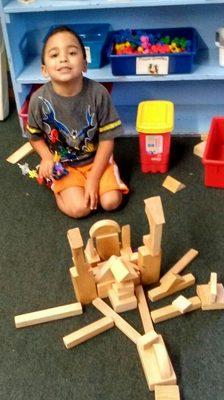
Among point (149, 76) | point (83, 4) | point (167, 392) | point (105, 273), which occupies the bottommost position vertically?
point (167, 392)

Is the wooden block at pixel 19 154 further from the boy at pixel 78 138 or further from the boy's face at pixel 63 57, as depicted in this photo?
the boy's face at pixel 63 57

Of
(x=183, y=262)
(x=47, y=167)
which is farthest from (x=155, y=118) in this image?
(x=183, y=262)

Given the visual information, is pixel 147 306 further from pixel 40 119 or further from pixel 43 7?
pixel 43 7

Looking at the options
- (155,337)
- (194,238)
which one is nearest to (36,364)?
(155,337)

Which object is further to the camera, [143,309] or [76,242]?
[143,309]

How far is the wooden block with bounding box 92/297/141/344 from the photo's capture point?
43.0 inches

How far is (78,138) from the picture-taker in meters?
1.43

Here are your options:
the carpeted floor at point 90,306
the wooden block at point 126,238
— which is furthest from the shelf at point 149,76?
the wooden block at point 126,238

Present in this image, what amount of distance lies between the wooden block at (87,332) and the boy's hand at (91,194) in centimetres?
40

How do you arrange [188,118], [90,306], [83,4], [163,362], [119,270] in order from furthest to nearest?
[188,118] → [83,4] → [90,306] → [119,270] → [163,362]

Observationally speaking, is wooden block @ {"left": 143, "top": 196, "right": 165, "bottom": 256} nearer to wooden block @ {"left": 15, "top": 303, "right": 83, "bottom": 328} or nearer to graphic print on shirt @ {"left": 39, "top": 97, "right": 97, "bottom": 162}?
wooden block @ {"left": 15, "top": 303, "right": 83, "bottom": 328}

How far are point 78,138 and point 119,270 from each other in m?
0.51

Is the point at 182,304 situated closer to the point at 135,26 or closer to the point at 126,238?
the point at 126,238

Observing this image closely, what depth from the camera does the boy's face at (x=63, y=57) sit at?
125cm
